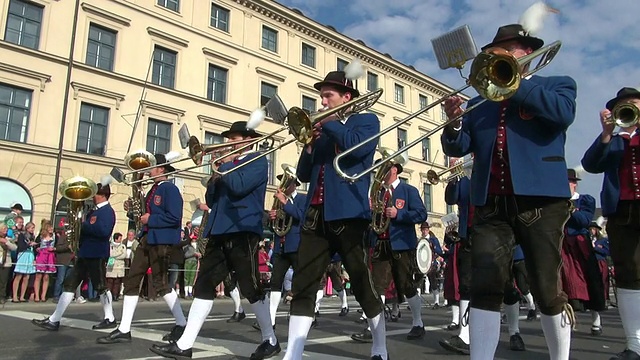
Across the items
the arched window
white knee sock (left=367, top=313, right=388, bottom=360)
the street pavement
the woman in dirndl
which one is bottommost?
Answer: the street pavement

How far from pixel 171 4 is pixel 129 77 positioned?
4916 millimetres

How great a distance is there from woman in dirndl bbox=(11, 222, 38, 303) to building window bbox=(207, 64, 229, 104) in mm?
16709

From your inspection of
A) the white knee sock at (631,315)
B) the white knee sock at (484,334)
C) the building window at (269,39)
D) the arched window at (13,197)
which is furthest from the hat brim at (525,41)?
the building window at (269,39)

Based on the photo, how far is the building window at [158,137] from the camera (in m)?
25.7

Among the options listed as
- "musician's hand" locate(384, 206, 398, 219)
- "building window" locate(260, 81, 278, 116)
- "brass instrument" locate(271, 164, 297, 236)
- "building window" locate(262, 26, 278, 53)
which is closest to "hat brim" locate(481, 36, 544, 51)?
"musician's hand" locate(384, 206, 398, 219)

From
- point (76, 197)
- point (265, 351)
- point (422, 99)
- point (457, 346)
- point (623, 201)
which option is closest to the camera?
point (623, 201)

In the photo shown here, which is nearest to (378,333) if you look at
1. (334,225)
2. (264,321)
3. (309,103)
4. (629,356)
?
(334,225)

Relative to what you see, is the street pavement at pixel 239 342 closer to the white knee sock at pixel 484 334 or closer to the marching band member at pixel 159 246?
the marching band member at pixel 159 246

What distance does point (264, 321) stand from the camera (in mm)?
5141

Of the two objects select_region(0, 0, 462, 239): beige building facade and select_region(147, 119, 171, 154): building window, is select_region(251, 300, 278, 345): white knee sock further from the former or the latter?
select_region(147, 119, 171, 154): building window

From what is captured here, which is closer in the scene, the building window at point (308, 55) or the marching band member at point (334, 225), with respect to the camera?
the marching band member at point (334, 225)

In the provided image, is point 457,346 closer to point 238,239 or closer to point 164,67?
point 238,239

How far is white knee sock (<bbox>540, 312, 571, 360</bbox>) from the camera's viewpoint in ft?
10.3

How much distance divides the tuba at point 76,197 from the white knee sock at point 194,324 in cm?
330
